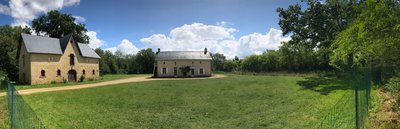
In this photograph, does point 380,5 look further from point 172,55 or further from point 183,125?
point 172,55

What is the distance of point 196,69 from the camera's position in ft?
155

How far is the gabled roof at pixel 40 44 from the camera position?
30.4 m

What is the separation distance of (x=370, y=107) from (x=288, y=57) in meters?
46.2

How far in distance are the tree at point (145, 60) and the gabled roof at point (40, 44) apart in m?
34.6

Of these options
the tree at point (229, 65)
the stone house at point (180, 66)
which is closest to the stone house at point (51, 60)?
the stone house at point (180, 66)

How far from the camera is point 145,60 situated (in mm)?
69750

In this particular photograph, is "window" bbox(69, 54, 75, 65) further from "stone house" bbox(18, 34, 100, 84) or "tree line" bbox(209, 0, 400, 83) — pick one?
"tree line" bbox(209, 0, 400, 83)

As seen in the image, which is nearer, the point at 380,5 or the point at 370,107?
Result: the point at 380,5

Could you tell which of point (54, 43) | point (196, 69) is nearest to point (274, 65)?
point (196, 69)

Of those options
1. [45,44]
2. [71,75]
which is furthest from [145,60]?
[45,44]

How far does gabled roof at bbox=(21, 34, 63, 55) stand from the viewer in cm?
3036

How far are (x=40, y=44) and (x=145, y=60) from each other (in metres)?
38.2

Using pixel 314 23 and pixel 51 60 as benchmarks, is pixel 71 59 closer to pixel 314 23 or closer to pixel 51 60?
pixel 51 60

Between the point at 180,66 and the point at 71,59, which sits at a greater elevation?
the point at 71,59
